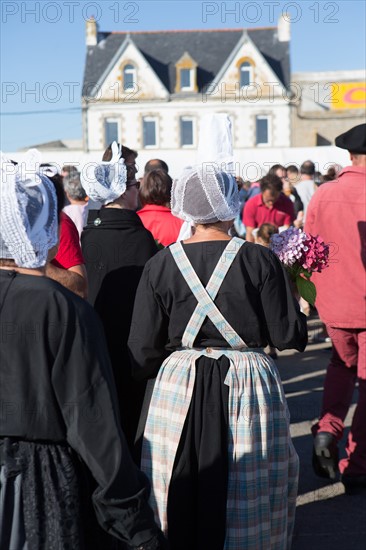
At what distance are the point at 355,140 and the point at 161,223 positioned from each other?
132 cm

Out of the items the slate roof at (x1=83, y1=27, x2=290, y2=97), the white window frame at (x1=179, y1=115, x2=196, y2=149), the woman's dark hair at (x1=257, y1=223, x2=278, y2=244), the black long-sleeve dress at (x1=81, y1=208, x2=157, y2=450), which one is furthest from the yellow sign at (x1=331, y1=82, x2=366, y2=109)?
the black long-sleeve dress at (x1=81, y1=208, x2=157, y2=450)

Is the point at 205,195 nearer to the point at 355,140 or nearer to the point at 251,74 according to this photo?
the point at 355,140

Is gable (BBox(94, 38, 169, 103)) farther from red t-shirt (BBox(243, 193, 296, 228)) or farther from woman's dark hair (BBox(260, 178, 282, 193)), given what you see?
woman's dark hair (BBox(260, 178, 282, 193))

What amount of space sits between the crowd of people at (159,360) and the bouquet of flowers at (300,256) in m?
0.51

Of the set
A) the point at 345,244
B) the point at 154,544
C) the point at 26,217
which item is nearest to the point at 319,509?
the point at 345,244

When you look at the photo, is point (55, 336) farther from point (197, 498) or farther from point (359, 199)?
point (359, 199)

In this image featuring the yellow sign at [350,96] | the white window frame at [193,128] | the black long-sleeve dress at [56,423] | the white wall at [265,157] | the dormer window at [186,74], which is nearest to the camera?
the black long-sleeve dress at [56,423]

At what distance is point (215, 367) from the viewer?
11.8ft

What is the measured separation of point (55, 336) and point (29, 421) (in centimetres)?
26

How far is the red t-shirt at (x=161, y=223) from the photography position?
522cm

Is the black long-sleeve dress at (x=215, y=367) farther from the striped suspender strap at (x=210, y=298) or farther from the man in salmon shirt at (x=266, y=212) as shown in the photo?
the man in salmon shirt at (x=266, y=212)

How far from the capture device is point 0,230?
2367 mm

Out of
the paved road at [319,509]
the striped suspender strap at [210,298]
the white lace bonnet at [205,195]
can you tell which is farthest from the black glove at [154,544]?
the paved road at [319,509]

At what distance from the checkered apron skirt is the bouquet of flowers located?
26.0 inches
